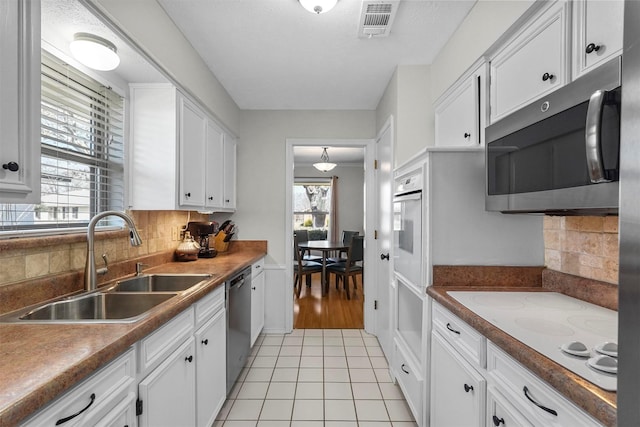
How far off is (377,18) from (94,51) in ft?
4.84

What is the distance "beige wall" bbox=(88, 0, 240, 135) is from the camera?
58.6 inches

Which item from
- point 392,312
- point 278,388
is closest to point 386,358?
point 392,312

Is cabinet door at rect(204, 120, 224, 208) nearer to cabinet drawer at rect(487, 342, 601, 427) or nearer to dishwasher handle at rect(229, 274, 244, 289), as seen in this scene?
dishwasher handle at rect(229, 274, 244, 289)

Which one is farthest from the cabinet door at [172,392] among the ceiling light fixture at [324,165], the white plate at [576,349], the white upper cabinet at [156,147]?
the ceiling light fixture at [324,165]

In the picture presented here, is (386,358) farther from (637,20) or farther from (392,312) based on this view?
(637,20)

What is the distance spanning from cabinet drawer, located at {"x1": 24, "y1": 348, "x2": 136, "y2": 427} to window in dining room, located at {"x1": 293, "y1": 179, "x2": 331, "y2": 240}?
22.3 ft

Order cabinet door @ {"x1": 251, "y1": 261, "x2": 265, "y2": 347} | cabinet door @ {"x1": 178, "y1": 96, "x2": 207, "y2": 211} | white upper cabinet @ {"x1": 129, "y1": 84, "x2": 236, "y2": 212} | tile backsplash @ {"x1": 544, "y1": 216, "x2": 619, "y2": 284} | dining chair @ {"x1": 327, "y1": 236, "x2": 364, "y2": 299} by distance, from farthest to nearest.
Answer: dining chair @ {"x1": 327, "y1": 236, "x2": 364, "y2": 299}
cabinet door @ {"x1": 251, "y1": 261, "x2": 265, "y2": 347}
cabinet door @ {"x1": 178, "y1": 96, "x2": 207, "y2": 211}
white upper cabinet @ {"x1": 129, "y1": 84, "x2": 236, "y2": 212}
tile backsplash @ {"x1": 544, "y1": 216, "x2": 619, "y2": 284}

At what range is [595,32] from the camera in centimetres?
103

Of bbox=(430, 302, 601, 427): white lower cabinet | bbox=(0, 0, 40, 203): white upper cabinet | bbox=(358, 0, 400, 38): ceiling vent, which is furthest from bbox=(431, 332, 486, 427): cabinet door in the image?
bbox=(358, 0, 400, 38): ceiling vent

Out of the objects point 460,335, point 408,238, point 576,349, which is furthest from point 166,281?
point 576,349

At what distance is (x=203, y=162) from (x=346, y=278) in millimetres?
3086

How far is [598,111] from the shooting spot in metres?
0.69

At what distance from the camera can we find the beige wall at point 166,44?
149 cm

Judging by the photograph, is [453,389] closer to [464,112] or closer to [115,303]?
[464,112]
